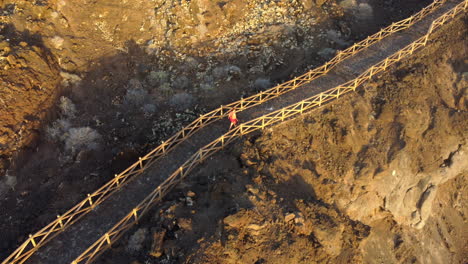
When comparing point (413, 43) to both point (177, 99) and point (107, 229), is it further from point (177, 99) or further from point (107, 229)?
point (107, 229)

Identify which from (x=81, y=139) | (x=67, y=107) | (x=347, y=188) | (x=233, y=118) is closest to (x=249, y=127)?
(x=233, y=118)

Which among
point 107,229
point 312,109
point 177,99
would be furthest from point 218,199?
point 177,99

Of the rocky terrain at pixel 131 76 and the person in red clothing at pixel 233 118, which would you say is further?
the rocky terrain at pixel 131 76

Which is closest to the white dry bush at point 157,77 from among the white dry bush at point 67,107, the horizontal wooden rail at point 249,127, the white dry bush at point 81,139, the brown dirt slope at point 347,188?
the white dry bush at point 67,107

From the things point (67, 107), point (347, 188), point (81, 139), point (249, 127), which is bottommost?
point (347, 188)

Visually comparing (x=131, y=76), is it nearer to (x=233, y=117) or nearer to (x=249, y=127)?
(x=233, y=117)

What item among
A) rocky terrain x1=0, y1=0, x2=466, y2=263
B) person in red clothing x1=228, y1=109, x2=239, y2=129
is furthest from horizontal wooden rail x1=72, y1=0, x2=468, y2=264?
rocky terrain x1=0, y1=0, x2=466, y2=263

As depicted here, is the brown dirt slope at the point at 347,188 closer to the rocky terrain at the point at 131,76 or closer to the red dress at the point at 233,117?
the rocky terrain at the point at 131,76
